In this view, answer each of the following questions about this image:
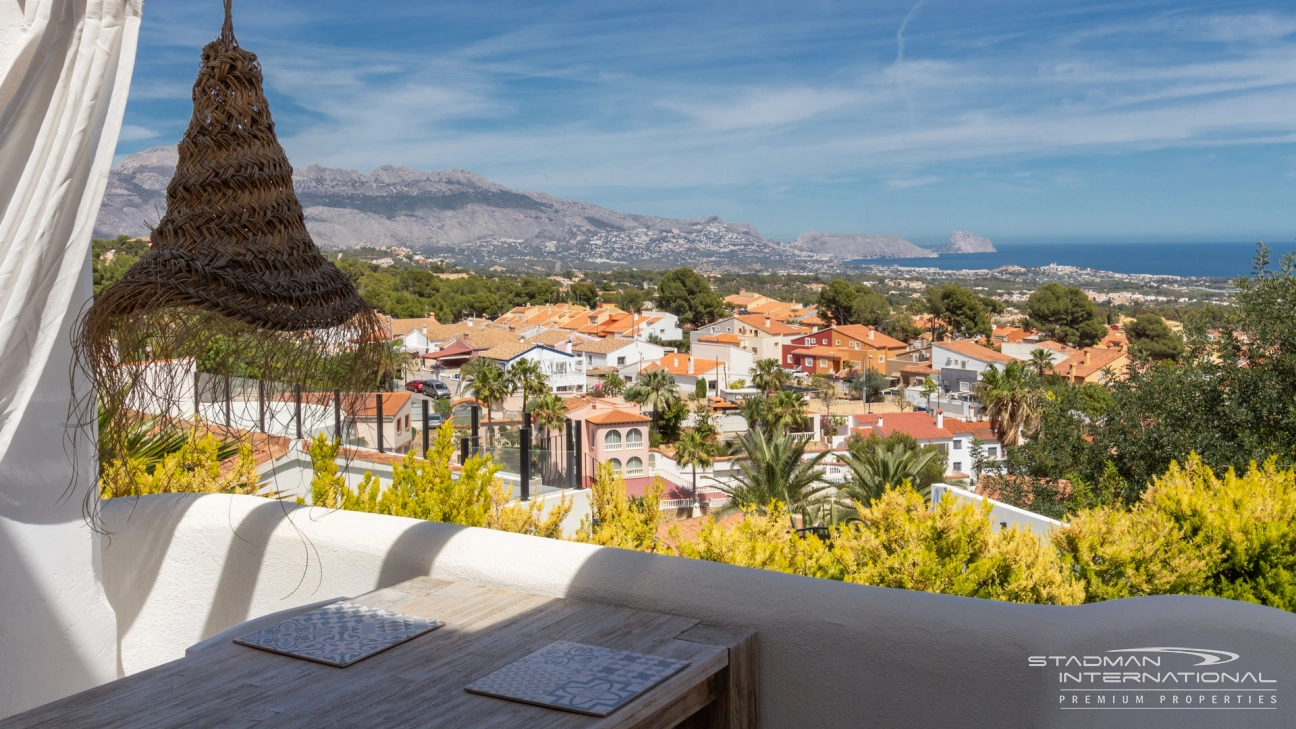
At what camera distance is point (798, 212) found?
130375 millimetres

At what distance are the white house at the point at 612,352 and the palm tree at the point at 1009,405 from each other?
83.9 feet

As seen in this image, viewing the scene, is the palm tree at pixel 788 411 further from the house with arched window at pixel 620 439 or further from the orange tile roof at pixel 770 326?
the orange tile roof at pixel 770 326

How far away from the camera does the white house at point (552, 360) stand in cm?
4372

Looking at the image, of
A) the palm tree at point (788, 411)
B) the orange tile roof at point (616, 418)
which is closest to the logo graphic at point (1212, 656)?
the orange tile roof at point (616, 418)

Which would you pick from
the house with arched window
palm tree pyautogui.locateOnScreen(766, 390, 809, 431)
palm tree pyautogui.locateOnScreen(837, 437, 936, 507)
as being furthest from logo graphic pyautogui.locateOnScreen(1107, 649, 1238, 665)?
palm tree pyautogui.locateOnScreen(766, 390, 809, 431)

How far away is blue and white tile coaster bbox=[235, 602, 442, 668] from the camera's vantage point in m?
1.73

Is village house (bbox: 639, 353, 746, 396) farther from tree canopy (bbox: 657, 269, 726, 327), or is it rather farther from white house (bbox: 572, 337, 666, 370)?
tree canopy (bbox: 657, 269, 726, 327)

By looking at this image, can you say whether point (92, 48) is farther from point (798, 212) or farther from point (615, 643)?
point (798, 212)

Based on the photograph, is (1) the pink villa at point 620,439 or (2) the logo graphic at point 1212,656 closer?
(2) the logo graphic at point 1212,656

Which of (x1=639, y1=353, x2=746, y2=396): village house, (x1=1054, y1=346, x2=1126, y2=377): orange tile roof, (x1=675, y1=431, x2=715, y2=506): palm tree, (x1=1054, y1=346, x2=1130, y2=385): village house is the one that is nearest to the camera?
(x1=675, y1=431, x2=715, y2=506): palm tree

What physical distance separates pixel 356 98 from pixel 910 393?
49.7m

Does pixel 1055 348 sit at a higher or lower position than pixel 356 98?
lower

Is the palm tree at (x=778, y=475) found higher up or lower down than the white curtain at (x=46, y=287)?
lower down

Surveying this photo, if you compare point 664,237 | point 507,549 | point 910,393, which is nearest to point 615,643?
point 507,549
